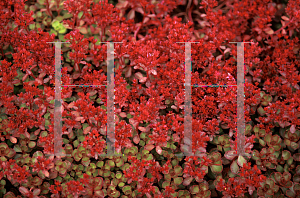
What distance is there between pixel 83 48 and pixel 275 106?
1.62 m

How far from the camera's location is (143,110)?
2.12m

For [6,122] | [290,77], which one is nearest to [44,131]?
[6,122]

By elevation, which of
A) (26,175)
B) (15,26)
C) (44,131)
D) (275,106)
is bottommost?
(26,175)

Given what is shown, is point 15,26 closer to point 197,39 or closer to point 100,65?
point 100,65

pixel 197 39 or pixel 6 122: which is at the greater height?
pixel 197 39

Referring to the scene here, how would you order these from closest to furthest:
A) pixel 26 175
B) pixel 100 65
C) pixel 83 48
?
pixel 26 175 → pixel 83 48 → pixel 100 65

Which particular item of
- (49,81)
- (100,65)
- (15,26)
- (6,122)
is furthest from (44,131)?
(15,26)

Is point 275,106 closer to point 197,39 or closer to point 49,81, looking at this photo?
point 197,39

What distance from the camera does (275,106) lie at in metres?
2.33

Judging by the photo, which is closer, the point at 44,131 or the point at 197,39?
the point at 44,131

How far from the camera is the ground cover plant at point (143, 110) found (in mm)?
2117

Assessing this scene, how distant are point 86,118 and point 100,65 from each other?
53 cm

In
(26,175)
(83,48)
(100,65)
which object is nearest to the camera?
(26,175)

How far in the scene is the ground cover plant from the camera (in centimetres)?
212
